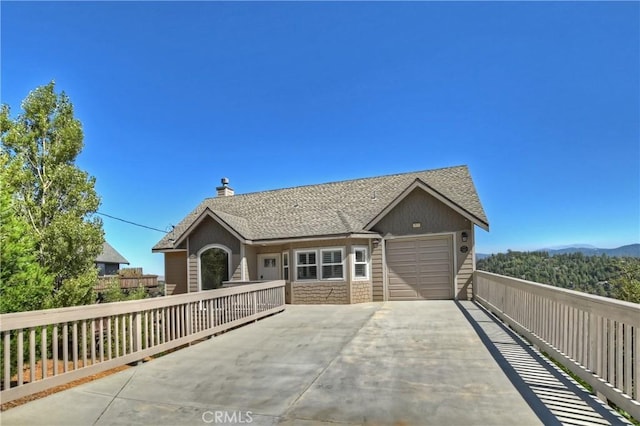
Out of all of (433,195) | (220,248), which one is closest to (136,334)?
(220,248)

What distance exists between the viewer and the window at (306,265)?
45.6ft

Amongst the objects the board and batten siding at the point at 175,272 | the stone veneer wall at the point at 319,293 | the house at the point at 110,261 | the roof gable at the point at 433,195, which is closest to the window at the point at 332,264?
the stone veneer wall at the point at 319,293

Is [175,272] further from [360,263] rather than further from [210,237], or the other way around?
[360,263]

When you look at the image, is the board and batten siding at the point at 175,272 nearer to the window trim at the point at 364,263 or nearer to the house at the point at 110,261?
the window trim at the point at 364,263

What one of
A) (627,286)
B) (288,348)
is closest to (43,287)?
(288,348)

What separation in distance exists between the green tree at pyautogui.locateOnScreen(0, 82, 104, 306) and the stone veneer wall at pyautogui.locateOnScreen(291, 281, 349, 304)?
7.10 metres

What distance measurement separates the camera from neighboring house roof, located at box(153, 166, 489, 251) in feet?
45.2

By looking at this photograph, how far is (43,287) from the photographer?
6.35m

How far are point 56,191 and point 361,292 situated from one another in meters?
9.71

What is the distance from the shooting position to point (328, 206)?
53.6ft

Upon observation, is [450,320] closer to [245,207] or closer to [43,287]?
[43,287]

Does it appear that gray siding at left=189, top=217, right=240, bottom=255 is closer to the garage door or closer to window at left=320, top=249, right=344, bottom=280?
window at left=320, top=249, right=344, bottom=280

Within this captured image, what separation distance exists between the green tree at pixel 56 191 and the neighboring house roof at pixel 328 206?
6.56m

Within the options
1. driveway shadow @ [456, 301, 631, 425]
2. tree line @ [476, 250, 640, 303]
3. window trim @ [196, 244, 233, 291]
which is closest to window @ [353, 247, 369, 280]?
window trim @ [196, 244, 233, 291]
